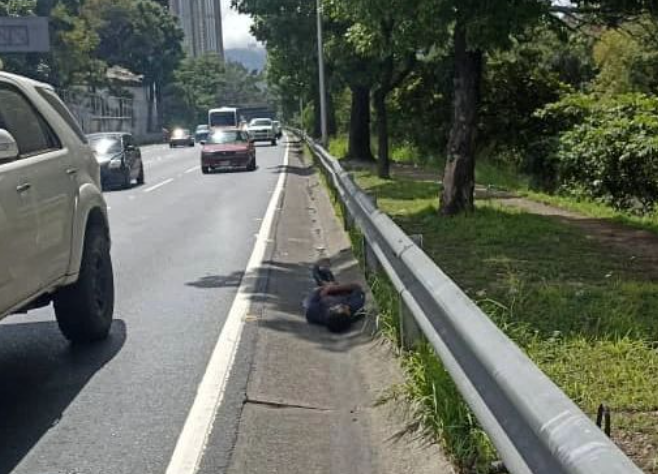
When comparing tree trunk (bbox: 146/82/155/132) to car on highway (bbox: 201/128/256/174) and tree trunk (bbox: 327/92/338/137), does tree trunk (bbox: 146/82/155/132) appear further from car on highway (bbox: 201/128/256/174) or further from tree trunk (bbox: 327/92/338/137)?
car on highway (bbox: 201/128/256/174)

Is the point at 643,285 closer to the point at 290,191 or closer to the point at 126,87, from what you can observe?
the point at 290,191

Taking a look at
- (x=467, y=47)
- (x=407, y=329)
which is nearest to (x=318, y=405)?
(x=407, y=329)

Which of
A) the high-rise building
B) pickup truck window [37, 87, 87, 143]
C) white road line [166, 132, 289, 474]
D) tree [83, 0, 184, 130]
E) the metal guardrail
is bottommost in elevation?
white road line [166, 132, 289, 474]

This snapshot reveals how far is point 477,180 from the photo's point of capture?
73.9ft

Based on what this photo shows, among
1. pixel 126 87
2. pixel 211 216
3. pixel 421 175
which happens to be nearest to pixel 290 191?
pixel 421 175

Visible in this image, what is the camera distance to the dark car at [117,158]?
2580cm

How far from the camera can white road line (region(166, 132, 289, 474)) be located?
4761mm

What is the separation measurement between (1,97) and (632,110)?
603 inches

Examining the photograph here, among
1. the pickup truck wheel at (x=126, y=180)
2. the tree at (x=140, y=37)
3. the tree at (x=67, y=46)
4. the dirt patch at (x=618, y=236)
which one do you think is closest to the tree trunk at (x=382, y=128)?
the dirt patch at (x=618, y=236)

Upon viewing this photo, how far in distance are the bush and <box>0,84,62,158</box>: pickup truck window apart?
1120 cm

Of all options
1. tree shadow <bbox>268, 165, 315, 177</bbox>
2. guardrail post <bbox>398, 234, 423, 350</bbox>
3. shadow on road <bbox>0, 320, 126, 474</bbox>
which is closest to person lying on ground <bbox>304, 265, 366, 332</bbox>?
guardrail post <bbox>398, 234, 423, 350</bbox>

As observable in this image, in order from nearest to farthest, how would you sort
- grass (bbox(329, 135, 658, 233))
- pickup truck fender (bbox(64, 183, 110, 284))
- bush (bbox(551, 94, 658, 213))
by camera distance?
pickup truck fender (bbox(64, 183, 110, 284)) < grass (bbox(329, 135, 658, 233)) < bush (bbox(551, 94, 658, 213))

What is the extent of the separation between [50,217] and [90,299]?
1.02 metres

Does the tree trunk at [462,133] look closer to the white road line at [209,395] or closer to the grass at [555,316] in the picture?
the grass at [555,316]
